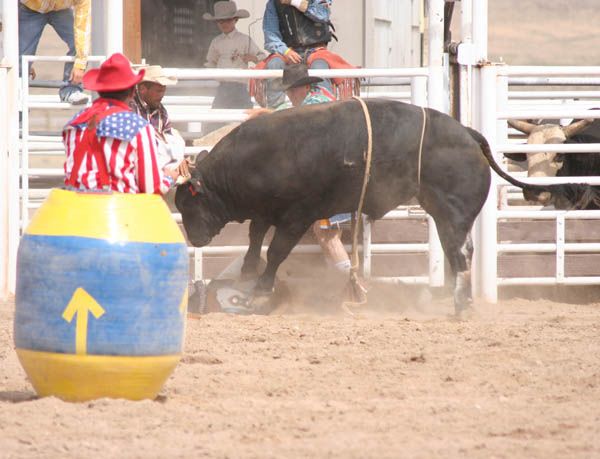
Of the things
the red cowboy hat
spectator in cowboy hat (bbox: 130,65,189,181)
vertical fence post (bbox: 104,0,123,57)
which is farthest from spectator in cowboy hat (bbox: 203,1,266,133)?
the red cowboy hat

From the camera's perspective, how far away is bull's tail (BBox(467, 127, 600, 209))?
7.52 meters

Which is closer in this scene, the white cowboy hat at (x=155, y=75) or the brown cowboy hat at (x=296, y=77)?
the white cowboy hat at (x=155, y=75)

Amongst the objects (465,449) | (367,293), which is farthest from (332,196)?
(465,449)

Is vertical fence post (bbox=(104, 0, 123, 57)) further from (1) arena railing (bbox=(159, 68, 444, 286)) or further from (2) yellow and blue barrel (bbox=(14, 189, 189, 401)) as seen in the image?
(2) yellow and blue barrel (bbox=(14, 189, 189, 401))

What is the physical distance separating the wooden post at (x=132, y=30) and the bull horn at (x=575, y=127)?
4062mm

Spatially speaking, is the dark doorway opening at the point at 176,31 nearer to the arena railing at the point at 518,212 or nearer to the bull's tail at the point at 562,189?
the arena railing at the point at 518,212

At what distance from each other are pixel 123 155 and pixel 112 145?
56 mm

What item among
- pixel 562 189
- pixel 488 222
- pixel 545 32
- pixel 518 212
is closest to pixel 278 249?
pixel 488 222

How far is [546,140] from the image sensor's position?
9430mm

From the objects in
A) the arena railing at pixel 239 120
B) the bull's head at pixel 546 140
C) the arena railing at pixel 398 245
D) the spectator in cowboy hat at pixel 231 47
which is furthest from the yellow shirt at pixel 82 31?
the bull's head at pixel 546 140

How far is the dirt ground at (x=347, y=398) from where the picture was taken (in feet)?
13.1

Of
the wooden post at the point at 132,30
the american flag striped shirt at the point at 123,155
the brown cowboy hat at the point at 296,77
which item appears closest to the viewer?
the american flag striped shirt at the point at 123,155

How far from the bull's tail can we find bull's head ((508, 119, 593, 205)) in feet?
0.71

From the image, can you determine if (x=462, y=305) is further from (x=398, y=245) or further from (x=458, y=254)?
(x=398, y=245)
